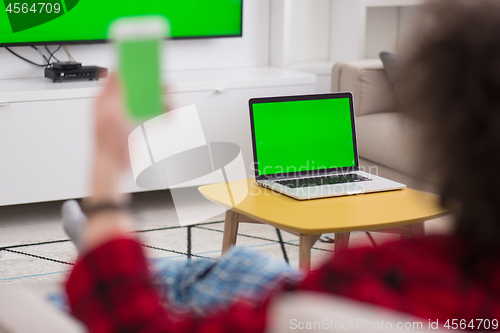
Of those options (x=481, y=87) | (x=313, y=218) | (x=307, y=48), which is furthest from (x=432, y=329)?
(x=307, y=48)

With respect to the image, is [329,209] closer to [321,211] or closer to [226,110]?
[321,211]

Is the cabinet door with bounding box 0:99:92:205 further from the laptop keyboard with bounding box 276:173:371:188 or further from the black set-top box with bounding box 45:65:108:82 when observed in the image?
the laptop keyboard with bounding box 276:173:371:188

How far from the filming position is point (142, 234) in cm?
293

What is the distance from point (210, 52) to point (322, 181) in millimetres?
1812

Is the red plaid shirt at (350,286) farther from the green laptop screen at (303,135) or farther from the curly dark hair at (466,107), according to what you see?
the green laptop screen at (303,135)

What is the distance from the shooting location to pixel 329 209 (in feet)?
6.13

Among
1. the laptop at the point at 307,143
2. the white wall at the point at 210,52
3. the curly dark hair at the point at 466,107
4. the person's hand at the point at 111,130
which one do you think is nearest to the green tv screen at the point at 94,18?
the white wall at the point at 210,52

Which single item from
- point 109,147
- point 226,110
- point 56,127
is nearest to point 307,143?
point 226,110

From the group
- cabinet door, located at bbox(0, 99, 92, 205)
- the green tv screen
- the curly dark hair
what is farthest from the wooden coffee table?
the green tv screen

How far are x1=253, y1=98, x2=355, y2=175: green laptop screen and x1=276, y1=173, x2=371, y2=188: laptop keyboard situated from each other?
0.21 feet

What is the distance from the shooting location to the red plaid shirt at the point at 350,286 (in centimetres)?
62

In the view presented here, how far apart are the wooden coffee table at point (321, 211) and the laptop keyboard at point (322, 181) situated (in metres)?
0.10

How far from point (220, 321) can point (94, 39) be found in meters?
2.89

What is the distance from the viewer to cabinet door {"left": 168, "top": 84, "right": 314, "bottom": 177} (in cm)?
324
